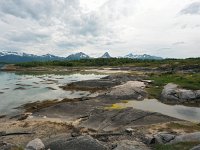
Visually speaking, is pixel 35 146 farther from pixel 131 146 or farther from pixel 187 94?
pixel 187 94

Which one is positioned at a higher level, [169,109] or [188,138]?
[188,138]

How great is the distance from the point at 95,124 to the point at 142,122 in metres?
5.83

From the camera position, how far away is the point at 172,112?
4262 cm

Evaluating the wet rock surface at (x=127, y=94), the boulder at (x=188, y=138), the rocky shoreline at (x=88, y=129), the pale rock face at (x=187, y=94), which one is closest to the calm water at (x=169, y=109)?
the wet rock surface at (x=127, y=94)

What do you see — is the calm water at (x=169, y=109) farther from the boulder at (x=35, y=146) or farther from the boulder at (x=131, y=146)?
the boulder at (x=35, y=146)

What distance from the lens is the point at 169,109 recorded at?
44812 millimetres

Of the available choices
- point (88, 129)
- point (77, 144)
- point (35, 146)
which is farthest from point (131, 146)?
point (88, 129)

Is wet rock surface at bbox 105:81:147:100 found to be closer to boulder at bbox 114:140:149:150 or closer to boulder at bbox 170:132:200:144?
boulder at bbox 114:140:149:150

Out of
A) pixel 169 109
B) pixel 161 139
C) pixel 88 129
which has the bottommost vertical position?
pixel 169 109

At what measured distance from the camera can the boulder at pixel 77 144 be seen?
2311cm

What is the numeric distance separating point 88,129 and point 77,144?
8.56m

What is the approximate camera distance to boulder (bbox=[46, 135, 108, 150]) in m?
23.1

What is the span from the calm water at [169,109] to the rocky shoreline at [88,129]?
12.6ft

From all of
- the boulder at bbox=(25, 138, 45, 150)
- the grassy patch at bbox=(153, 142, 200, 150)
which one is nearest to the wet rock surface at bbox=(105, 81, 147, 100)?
the boulder at bbox=(25, 138, 45, 150)
